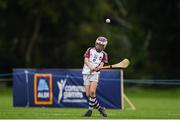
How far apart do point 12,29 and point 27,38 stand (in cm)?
170

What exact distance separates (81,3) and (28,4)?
4495 mm

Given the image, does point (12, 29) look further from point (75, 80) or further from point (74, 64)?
point (75, 80)

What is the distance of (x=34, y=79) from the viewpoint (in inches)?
1161

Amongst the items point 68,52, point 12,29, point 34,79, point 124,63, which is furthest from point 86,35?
point 124,63

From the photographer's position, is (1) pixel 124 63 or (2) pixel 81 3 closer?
(1) pixel 124 63

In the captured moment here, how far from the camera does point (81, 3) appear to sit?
59812 millimetres

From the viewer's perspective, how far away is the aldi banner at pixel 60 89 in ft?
95.8

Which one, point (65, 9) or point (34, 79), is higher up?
point (65, 9)

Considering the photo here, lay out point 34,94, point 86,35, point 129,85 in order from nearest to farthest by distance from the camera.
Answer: point 34,94
point 129,85
point 86,35

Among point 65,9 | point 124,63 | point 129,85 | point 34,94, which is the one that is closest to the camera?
point 124,63

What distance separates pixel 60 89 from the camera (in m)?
29.5

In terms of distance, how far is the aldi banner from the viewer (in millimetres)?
29203

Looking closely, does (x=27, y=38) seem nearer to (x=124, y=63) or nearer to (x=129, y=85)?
(x=129, y=85)

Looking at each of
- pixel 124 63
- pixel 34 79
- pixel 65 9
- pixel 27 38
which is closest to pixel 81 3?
pixel 65 9
